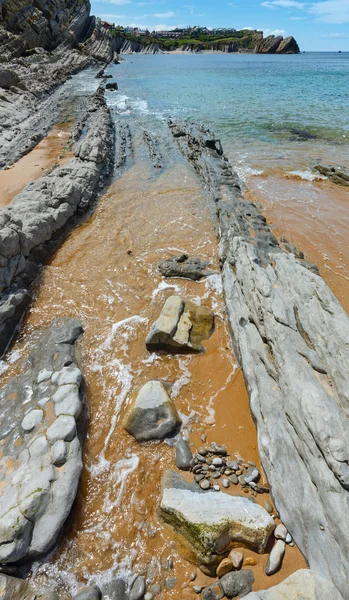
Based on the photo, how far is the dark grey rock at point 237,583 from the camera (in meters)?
4.14

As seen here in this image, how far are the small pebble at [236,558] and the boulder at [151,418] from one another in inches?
80.9

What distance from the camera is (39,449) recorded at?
5.38m

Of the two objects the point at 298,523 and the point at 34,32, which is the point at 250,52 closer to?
the point at 34,32

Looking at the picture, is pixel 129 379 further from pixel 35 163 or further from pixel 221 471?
pixel 35 163

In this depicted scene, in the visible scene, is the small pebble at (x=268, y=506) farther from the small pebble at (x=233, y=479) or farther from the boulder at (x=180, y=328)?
the boulder at (x=180, y=328)

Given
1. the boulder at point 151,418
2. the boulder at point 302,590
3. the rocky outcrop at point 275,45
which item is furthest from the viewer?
the rocky outcrop at point 275,45

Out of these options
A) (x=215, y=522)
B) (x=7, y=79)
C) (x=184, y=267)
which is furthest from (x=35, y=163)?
(x=7, y=79)

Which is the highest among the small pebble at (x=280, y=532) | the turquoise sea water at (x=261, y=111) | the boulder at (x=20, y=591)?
the turquoise sea water at (x=261, y=111)

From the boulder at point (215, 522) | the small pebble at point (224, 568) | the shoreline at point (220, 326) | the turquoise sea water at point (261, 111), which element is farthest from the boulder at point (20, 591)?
the turquoise sea water at point (261, 111)

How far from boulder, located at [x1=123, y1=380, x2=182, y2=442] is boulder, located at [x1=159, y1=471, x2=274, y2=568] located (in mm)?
1218

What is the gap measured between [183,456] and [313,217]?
37.8 ft

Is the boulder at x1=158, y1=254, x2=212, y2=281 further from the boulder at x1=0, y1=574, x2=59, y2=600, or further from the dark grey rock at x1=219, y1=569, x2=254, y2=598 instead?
the boulder at x1=0, y1=574, x2=59, y2=600

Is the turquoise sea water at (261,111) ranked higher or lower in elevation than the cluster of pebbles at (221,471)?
higher

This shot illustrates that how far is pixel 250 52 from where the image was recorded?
170750mm
